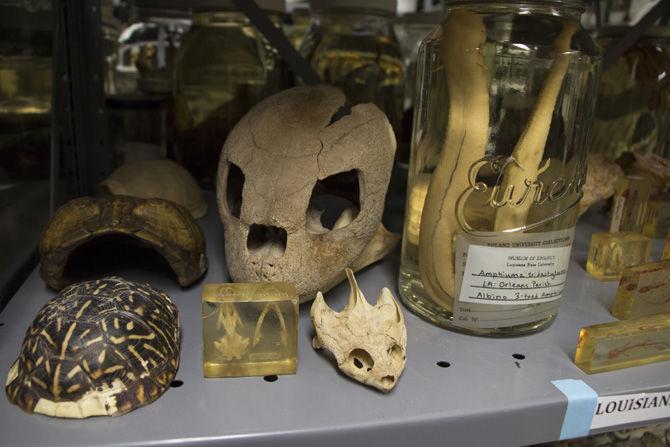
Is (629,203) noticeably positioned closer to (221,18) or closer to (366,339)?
(366,339)

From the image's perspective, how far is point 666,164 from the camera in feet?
2.95

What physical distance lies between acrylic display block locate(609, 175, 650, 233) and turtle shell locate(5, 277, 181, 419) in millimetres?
663

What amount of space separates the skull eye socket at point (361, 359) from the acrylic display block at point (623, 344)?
0.70 feet

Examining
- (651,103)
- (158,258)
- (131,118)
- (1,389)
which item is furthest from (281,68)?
(1,389)

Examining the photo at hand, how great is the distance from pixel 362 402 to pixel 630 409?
253mm

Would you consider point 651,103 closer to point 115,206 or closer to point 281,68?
point 281,68

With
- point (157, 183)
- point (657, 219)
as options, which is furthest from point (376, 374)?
point (657, 219)

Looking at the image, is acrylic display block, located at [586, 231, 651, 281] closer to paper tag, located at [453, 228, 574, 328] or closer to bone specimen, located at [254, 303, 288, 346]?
paper tag, located at [453, 228, 574, 328]

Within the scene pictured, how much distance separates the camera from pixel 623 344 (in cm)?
55

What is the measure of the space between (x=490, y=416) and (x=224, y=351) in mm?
240

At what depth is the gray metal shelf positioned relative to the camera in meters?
0.44

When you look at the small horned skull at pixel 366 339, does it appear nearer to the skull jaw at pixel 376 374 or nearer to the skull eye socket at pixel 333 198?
the skull jaw at pixel 376 374

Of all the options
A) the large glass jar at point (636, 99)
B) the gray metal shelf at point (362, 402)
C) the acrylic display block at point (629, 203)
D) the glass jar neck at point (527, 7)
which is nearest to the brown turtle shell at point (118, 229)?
the gray metal shelf at point (362, 402)

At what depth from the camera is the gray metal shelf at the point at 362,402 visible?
0.44 meters
